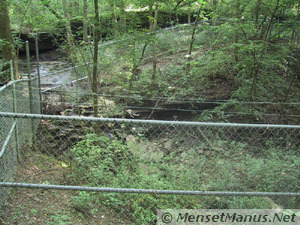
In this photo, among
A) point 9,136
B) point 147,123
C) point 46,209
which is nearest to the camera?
point 147,123

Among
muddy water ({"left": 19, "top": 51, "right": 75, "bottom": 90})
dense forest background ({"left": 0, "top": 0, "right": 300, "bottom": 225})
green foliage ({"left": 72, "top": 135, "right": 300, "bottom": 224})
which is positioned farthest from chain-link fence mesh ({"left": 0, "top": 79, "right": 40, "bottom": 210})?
muddy water ({"left": 19, "top": 51, "right": 75, "bottom": 90})

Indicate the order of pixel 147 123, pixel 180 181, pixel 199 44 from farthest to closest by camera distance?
pixel 199 44 → pixel 180 181 → pixel 147 123

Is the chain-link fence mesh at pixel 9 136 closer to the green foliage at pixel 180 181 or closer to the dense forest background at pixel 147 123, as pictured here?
the dense forest background at pixel 147 123

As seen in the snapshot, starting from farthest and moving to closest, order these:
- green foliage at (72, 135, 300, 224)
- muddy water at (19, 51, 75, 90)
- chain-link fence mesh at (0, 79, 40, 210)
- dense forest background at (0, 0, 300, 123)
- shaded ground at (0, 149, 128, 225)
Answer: muddy water at (19, 51, 75, 90), dense forest background at (0, 0, 300, 123), green foliage at (72, 135, 300, 224), chain-link fence mesh at (0, 79, 40, 210), shaded ground at (0, 149, 128, 225)

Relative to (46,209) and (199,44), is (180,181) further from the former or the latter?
(199,44)

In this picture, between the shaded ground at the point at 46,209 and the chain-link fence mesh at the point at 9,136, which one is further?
the chain-link fence mesh at the point at 9,136

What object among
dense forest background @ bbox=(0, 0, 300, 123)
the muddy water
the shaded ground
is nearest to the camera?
the shaded ground

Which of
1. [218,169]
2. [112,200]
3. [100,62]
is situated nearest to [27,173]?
[112,200]

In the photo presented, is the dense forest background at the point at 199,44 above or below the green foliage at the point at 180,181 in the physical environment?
above

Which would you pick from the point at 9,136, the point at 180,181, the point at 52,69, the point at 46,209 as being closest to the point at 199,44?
the point at 52,69

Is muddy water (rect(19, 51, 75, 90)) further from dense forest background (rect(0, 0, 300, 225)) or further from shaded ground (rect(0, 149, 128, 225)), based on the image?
shaded ground (rect(0, 149, 128, 225))

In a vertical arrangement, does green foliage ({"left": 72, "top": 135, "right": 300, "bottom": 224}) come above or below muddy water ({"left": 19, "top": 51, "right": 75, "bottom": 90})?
below

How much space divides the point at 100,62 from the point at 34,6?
3.01m

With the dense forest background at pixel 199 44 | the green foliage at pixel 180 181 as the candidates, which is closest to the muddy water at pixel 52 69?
the dense forest background at pixel 199 44
